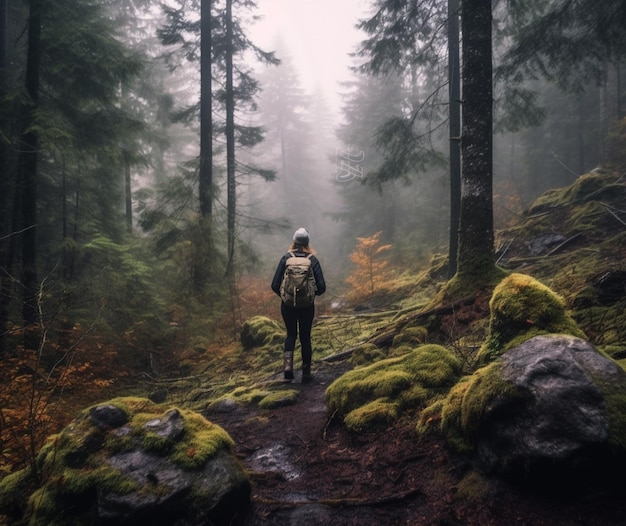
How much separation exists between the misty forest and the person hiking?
70 cm

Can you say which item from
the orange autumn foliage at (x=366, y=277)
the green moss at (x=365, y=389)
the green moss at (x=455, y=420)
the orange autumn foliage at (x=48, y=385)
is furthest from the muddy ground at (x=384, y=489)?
the orange autumn foliage at (x=366, y=277)

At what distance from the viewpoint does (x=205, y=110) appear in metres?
14.4

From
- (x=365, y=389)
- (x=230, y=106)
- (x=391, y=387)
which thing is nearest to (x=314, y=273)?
(x=365, y=389)

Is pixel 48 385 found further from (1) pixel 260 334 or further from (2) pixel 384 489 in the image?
(2) pixel 384 489

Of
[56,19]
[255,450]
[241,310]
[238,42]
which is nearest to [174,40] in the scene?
[238,42]

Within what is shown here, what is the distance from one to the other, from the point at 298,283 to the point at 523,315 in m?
3.46

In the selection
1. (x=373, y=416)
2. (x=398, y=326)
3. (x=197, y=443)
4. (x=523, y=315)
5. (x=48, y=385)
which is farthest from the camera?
(x=48, y=385)

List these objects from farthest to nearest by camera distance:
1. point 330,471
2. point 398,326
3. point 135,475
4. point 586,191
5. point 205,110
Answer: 1. point 205,110
2. point 586,191
3. point 398,326
4. point 330,471
5. point 135,475

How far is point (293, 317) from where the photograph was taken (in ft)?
21.2

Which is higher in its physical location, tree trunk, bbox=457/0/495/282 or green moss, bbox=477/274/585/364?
tree trunk, bbox=457/0/495/282

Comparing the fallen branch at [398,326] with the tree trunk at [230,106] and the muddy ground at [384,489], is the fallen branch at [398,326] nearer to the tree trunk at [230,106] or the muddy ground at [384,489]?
the muddy ground at [384,489]

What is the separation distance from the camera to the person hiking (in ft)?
20.1

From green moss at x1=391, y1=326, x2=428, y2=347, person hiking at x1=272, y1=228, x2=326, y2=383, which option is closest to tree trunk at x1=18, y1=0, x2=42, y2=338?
person hiking at x1=272, y1=228, x2=326, y2=383

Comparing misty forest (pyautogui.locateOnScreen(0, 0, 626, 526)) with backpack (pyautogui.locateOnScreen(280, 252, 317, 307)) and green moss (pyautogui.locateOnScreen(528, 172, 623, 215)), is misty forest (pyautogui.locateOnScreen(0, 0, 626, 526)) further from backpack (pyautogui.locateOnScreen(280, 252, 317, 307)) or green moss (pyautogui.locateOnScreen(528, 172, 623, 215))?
backpack (pyautogui.locateOnScreen(280, 252, 317, 307))
